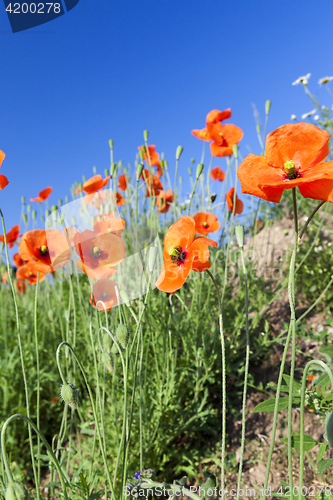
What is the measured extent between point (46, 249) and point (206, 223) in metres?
1.05

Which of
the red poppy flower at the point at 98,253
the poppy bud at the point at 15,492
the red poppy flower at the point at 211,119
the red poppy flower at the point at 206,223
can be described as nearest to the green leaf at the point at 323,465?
the poppy bud at the point at 15,492

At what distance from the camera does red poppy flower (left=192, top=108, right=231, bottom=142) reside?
2.10m

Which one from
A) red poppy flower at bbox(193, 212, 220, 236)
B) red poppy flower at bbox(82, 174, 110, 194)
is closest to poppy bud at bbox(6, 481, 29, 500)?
red poppy flower at bbox(82, 174, 110, 194)

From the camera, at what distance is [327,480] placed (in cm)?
153

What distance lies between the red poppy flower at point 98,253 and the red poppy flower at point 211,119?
1.16m

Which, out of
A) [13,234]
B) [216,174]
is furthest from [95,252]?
[216,174]

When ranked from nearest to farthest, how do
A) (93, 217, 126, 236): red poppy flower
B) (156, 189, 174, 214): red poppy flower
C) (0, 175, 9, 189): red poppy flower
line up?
(0, 175, 9, 189): red poppy flower
(93, 217, 126, 236): red poppy flower
(156, 189, 174, 214): red poppy flower

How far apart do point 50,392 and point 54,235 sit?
1.71 m

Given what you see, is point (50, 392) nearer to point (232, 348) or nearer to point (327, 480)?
point (232, 348)

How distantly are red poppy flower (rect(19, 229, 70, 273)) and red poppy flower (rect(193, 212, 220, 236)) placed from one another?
0.94 metres

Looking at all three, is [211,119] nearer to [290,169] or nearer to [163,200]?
[163,200]

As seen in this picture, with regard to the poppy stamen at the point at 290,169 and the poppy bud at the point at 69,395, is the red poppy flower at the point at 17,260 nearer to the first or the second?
the poppy bud at the point at 69,395

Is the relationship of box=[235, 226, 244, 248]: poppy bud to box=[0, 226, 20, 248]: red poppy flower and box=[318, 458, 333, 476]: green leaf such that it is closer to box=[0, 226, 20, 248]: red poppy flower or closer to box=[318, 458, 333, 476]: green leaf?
box=[318, 458, 333, 476]: green leaf

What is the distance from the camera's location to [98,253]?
1.24m
